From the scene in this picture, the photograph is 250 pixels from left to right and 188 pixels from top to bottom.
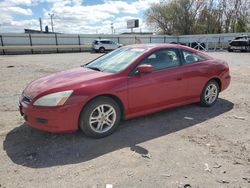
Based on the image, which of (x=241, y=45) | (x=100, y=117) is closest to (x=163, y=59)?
(x=100, y=117)

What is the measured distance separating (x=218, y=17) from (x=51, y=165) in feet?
158

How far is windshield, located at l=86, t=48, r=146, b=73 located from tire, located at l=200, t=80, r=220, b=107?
1.80 m

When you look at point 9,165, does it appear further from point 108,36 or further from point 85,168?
point 108,36

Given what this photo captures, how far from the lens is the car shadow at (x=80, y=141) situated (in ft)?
11.5

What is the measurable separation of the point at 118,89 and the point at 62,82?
0.92 meters

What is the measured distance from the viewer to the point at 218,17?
45.4 meters

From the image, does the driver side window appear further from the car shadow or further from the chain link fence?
the chain link fence

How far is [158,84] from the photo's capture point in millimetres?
4648

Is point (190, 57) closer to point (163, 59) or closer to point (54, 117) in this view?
point (163, 59)

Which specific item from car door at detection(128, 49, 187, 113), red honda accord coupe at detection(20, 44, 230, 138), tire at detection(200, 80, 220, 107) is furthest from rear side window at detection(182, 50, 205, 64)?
tire at detection(200, 80, 220, 107)

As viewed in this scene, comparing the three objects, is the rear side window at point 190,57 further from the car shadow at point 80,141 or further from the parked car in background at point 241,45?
the parked car in background at point 241,45

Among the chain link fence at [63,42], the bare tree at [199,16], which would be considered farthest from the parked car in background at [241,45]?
the bare tree at [199,16]

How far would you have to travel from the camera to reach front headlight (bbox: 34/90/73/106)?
373 centimetres

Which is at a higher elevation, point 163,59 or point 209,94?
point 163,59
